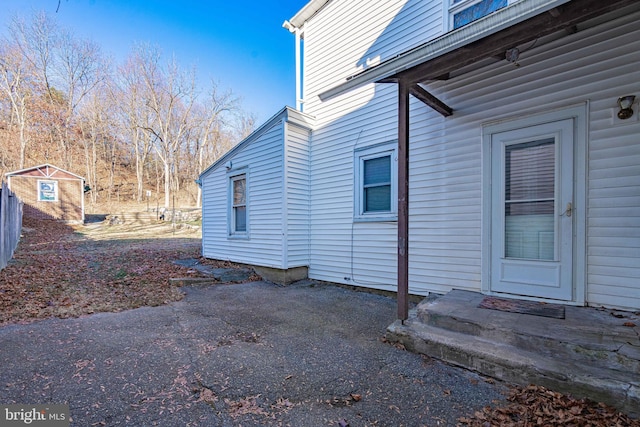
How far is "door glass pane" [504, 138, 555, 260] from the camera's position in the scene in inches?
138

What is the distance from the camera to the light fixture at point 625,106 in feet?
10.0

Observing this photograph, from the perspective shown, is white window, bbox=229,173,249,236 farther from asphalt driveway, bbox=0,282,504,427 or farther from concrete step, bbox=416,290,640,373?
concrete step, bbox=416,290,640,373

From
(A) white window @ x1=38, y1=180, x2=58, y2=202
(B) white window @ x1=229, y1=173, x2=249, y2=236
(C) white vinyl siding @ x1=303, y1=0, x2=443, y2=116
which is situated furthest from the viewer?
(A) white window @ x1=38, y1=180, x2=58, y2=202

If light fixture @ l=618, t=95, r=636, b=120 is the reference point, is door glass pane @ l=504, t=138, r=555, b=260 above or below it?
below

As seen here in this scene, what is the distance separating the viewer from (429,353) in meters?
2.87

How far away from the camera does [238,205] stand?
7352mm

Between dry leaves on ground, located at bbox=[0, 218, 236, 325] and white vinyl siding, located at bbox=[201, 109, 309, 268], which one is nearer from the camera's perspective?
dry leaves on ground, located at bbox=[0, 218, 236, 325]

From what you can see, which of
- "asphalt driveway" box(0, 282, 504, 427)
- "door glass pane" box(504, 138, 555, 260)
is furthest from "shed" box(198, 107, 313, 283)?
"door glass pane" box(504, 138, 555, 260)

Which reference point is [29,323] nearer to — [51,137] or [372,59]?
[372,59]

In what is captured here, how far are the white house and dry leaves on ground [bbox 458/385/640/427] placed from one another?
1.28m

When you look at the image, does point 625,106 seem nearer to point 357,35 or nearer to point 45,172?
point 357,35

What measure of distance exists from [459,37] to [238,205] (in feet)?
19.2

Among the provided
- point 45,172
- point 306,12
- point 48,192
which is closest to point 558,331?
point 306,12

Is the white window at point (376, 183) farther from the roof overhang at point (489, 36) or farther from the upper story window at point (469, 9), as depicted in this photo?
the upper story window at point (469, 9)
